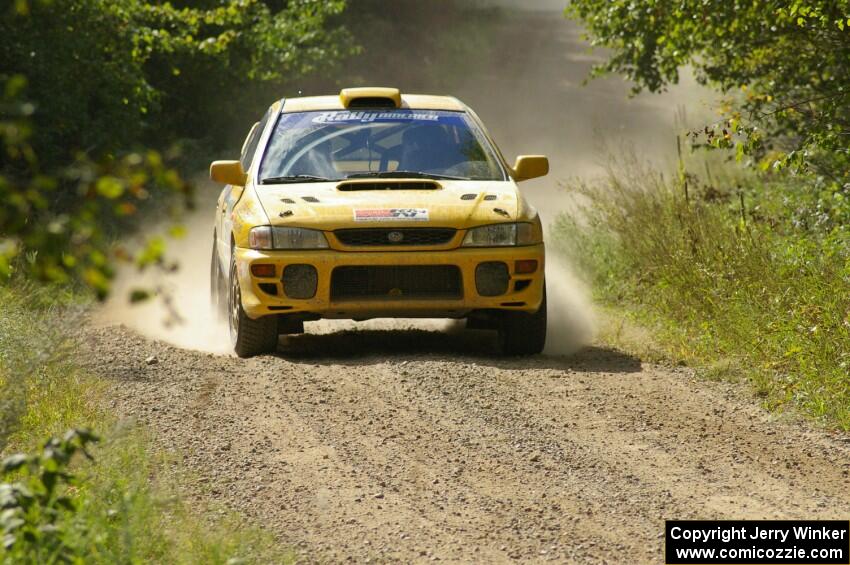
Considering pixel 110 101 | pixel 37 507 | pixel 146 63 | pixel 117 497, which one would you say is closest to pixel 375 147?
pixel 117 497

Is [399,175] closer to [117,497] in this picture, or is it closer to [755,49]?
[117,497]

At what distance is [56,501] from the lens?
425 centimetres

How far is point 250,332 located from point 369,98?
2.29m

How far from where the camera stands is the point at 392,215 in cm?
916

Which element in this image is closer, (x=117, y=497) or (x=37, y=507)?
(x=37, y=507)

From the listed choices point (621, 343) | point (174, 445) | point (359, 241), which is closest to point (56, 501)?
point (174, 445)

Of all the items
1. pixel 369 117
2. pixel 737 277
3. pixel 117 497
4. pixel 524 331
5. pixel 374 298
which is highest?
pixel 369 117

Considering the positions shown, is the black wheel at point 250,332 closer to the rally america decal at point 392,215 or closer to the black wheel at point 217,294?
the rally america decal at point 392,215

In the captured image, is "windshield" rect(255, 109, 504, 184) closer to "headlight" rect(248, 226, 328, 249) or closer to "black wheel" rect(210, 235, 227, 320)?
"headlight" rect(248, 226, 328, 249)

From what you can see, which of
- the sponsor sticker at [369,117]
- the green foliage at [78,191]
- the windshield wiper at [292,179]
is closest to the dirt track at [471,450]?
the windshield wiper at [292,179]

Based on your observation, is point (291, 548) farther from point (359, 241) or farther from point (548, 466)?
point (359, 241)

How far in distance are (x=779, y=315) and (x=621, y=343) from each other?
1.71 m

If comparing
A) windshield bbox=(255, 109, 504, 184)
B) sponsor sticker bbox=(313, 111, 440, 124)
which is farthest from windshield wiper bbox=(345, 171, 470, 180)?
sponsor sticker bbox=(313, 111, 440, 124)

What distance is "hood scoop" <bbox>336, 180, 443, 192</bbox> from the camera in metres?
9.64
